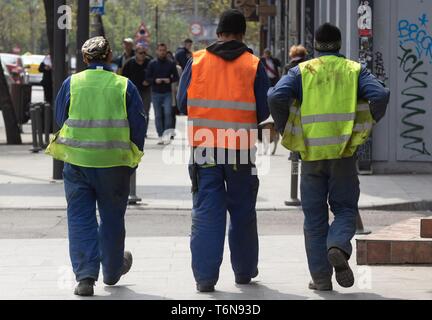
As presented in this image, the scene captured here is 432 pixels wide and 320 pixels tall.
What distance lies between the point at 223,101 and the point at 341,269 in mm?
1467

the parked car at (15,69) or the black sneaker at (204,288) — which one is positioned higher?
the black sneaker at (204,288)

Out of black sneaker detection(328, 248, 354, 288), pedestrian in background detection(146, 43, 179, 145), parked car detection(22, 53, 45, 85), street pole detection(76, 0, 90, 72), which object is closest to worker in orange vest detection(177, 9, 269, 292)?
black sneaker detection(328, 248, 354, 288)

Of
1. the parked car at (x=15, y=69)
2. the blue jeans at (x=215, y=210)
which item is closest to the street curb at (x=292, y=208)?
the blue jeans at (x=215, y=210)

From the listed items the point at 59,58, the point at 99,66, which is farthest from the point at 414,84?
the point at 99,66

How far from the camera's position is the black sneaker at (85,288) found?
29.7 feet

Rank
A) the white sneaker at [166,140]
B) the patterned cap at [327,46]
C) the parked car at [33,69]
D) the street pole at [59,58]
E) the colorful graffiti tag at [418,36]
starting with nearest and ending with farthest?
the patterned cap at [327,46] → the street pole at [59,58] → the colorful graffiti tag at [418,36] → the white sneaker at [166,140] → the parked car at [33,69]

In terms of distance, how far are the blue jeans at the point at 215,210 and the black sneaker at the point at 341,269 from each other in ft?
2.90

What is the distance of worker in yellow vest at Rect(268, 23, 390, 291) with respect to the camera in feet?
29.9

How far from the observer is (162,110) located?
25125mm

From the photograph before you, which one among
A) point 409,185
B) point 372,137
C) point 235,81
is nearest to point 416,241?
point 235,81

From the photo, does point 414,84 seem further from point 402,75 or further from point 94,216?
point 94,216

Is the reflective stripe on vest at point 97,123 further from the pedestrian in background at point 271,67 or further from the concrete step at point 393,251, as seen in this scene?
the pedestrian in background at point 271,67
